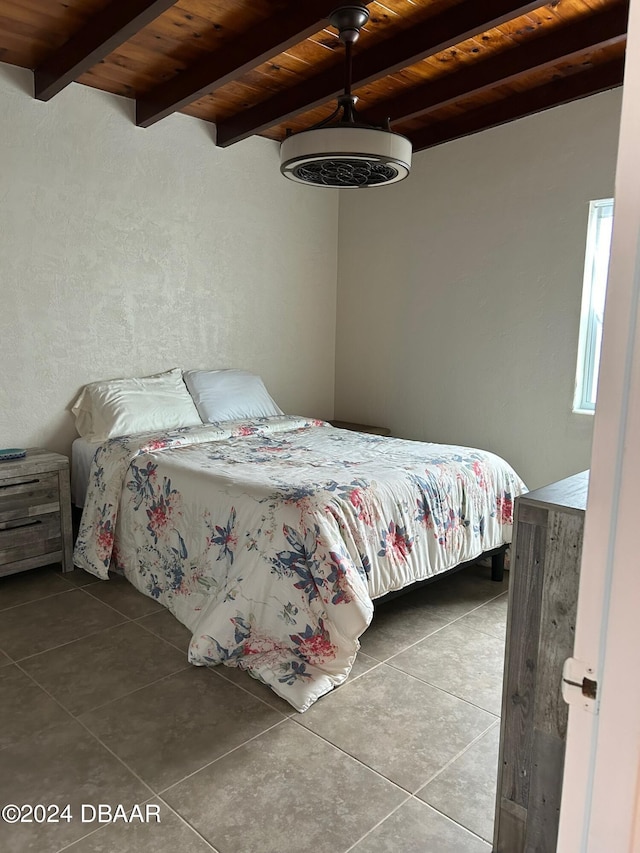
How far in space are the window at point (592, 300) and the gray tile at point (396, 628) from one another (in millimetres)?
1630

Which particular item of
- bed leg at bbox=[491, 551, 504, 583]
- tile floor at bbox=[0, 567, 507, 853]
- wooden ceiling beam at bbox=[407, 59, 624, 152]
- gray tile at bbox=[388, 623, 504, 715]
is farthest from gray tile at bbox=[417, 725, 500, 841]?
wooden ceiling beam at bbox=[407, 59, 624, 152]

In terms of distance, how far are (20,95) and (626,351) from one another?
357 cm

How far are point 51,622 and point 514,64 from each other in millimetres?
3437

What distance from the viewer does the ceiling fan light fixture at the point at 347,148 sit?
7.66 feet

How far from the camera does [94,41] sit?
2.77m

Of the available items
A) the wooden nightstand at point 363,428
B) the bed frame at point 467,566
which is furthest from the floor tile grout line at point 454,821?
the wooden nightstand at point 363,428

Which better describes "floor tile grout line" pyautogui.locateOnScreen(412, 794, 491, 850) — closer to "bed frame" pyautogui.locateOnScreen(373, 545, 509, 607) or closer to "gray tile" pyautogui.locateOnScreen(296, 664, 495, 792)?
"gray tile" pyautogui.locateOnScreen(296, 664, 495, 792)

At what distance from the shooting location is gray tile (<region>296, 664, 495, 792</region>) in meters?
1.87

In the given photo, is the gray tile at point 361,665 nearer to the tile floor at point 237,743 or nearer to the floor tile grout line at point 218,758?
the tile floor at point 237,743

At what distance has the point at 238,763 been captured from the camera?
184 cm

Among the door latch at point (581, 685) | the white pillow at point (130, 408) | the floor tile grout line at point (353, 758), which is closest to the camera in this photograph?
the door latch at point (581, 685)

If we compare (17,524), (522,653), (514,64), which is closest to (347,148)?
(514,64)

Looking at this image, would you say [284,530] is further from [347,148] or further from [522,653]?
[347,148]

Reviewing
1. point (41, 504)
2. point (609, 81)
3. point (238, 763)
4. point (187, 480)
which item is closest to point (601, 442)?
point (238, 763)
